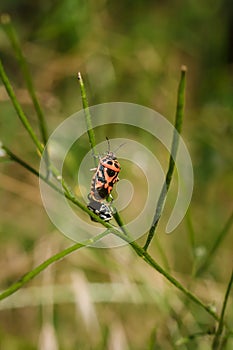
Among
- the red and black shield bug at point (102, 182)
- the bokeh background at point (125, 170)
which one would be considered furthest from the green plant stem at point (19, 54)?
the bokeh background at point (125, 170)

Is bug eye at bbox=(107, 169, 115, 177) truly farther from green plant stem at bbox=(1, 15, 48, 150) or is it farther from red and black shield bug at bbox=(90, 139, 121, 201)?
green plant stem at bbox=(1, 15, 48, 150)

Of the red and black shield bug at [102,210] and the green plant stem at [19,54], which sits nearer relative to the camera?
the green plant stem at [19,54]

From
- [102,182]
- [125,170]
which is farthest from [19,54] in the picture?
[125,170]

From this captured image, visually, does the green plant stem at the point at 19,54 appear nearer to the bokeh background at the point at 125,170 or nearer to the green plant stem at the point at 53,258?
the green plant stem at the point at 53,258

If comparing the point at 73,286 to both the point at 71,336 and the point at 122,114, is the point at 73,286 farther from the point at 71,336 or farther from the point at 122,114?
the point at 122,114

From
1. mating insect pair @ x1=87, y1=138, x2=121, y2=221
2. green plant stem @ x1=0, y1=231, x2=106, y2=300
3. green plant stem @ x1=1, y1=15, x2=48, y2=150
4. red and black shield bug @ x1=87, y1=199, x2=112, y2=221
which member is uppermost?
green plant stem @ x1=1, y1=15, x2=48, y2=150

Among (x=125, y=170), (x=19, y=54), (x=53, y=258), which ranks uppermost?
(x=125, y=170)

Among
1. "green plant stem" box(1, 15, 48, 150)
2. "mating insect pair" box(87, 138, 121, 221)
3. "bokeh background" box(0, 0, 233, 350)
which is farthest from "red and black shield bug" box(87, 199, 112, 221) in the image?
"bokeh background" box(0, 0, 233, 350)

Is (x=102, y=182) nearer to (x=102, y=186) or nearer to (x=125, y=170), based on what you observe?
(x=102, y=186)
